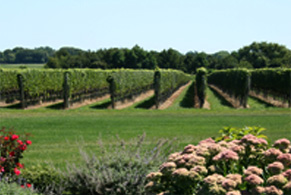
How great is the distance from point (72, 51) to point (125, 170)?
509ft

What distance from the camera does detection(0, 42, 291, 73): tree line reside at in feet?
329

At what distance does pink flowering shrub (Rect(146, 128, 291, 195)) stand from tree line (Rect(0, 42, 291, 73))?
95088mm

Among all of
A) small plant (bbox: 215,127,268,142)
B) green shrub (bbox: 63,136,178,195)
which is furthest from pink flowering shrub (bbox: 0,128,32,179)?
small plant (bbox: 215,127,268,142)

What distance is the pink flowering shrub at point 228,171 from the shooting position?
2939 mm

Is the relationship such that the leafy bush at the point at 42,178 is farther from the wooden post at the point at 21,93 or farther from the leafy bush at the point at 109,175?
the wooden post at the point at 21,93

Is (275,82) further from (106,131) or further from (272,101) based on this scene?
(106,131)

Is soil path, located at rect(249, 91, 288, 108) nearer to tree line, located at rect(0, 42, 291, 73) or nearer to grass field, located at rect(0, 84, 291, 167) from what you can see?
grass field, located at rect(0, 84, 291, 167)

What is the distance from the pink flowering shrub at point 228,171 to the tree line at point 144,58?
95.1m

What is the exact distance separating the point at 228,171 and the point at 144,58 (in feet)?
354

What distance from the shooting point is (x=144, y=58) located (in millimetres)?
110812

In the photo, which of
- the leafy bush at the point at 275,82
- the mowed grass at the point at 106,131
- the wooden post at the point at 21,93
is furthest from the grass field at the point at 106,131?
the wooden post at the point at 21,93

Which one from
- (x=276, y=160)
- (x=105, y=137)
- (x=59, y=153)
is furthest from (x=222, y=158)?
(x=105, y=137)

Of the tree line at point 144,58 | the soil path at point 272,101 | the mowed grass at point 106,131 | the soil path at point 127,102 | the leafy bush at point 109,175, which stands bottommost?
the soil path at point 127,102

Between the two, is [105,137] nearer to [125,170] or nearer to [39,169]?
[39,169]
